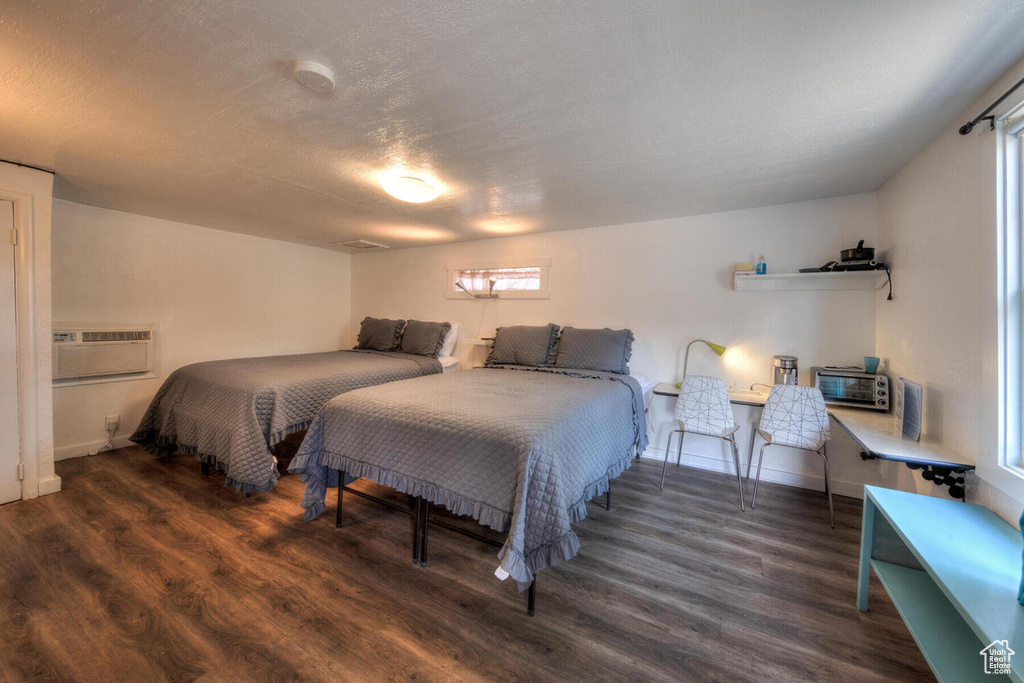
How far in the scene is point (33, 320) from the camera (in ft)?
8.06

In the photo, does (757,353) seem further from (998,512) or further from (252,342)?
(252,342)

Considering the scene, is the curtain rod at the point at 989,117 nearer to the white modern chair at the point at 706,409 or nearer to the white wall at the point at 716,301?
the white wall at the point at 716,301

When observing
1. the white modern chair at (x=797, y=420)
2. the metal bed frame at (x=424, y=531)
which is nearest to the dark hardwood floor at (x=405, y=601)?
the metal bed frame at (x=424, y=531)

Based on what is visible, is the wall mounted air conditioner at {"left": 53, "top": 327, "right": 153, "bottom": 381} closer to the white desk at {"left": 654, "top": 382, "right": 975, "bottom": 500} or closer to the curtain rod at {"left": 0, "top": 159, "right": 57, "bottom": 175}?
the curtain rod at {"left": 0, "top": 159, "right": 57, "bottom": 175}

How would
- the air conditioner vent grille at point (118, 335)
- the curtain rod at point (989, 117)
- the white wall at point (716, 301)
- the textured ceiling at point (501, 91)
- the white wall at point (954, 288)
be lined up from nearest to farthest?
the textured ceiling at point (501, 91) < the curtain rod at point (989, 117) < the white wall at point (954, 288) < the white wall at point (716, 301) < the air conditioner vent grille at point (118, 335)

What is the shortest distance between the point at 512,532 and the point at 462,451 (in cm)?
42

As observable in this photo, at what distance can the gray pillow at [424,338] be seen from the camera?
4.23 m

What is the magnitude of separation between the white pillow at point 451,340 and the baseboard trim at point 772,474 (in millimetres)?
2421

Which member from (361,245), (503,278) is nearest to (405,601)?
(503,278)

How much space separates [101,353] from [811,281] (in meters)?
5.94

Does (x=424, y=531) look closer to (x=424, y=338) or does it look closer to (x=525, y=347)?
(x=525, y=347)

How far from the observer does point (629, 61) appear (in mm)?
1338

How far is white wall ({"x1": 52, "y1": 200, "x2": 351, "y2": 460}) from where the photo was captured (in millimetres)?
3172

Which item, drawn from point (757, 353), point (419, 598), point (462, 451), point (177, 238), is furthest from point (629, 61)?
point (177, 238)
